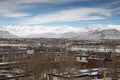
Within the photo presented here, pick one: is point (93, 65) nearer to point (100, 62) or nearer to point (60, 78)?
point (100, 62)

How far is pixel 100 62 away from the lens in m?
24.4

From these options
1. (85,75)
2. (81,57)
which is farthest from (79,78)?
(81,57)

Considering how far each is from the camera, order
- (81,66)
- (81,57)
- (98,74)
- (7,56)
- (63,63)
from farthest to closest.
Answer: (7,56) → (81,57) → (81,66) → (63,63) → (98,74)

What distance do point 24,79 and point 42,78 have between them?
1774 mm

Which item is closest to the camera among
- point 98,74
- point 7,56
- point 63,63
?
point 98,74

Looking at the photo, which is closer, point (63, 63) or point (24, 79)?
point (24, 79)

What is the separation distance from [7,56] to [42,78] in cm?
1494

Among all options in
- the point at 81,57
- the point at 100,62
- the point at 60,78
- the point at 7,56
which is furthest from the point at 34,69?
the point at 7,56

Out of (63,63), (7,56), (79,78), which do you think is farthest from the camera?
(7,56)

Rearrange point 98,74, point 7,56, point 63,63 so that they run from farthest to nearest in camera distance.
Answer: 1. point 7,56
2. point 63,63
3. point 98,74

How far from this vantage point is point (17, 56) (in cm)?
3250

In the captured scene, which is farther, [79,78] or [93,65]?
[93,65]

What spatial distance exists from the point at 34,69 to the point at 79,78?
12.0 feet

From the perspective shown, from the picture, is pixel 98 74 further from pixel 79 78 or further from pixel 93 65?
pixel 93 65
